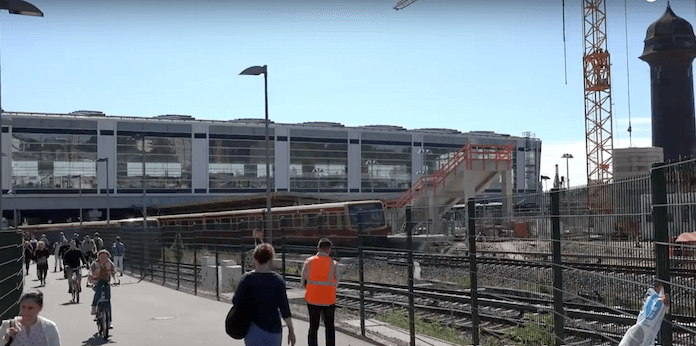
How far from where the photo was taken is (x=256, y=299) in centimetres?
747

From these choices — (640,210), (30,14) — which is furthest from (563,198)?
(30,14)

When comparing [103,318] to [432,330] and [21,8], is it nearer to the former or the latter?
[432,330]

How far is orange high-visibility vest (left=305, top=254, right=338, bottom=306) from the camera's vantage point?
1038 centimetres

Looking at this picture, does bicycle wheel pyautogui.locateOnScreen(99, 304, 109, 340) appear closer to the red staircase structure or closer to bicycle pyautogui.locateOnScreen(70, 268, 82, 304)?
bicycle pyautogui.locateOnScreen(70, 268, 82, 304)

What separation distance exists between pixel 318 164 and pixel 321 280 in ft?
271

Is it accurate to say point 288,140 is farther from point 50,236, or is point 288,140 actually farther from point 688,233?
point 688,233

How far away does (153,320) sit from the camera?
54.7ft

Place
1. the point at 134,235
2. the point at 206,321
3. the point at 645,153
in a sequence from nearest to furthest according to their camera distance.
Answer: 1. the point at 206,321
2. the point at 134,235
3. the point at 645,153

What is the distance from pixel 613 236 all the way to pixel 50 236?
68.0m

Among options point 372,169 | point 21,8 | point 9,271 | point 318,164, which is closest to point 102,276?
point 9,271

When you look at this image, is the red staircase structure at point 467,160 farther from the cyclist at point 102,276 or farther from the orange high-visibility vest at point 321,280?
the orange high-visibility vest at point 321,280

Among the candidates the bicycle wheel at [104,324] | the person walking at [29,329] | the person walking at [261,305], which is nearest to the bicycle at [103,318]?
the bicycle wheel at [104,324]

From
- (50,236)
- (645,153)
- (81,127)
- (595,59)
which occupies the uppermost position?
(595,59)

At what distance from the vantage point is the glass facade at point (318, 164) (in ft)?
301
